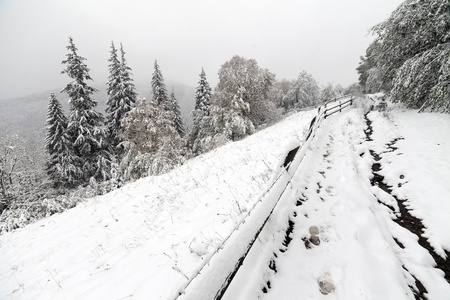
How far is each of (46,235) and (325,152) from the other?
9.35 m

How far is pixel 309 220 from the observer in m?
3.22

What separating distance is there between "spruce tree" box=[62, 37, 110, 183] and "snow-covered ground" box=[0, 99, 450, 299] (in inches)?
695

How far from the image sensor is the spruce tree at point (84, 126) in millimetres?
21375

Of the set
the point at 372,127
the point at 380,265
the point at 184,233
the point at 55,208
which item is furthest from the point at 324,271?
the point at 55,208

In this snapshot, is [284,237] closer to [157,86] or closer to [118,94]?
[118,94]

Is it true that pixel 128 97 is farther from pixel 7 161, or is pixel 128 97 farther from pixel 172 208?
pixel 172 208

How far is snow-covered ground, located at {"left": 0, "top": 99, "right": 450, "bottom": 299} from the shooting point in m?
2.24

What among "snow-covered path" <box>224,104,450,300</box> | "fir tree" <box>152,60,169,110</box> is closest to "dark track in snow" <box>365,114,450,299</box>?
"snow-covered path" <box>224,104,450,300</box>

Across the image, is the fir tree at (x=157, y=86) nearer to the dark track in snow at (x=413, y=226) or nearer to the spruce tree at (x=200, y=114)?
the spruce tree at (x=200, y=114)

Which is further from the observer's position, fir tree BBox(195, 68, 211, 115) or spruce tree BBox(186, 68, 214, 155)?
fir tree BBox(195, 68, 211, 115)

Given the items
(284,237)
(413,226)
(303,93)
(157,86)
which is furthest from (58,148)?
(303,93)

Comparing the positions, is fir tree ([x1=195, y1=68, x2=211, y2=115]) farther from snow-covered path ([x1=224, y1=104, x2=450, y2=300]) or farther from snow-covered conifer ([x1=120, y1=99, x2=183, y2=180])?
snow-covered path ([x1=224, y1=104, x2=450, y2=300])

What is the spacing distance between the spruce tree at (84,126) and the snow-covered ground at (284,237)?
58.0 ft

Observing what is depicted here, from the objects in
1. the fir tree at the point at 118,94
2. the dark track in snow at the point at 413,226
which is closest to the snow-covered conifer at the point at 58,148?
the fir tree at the point at 118,94
